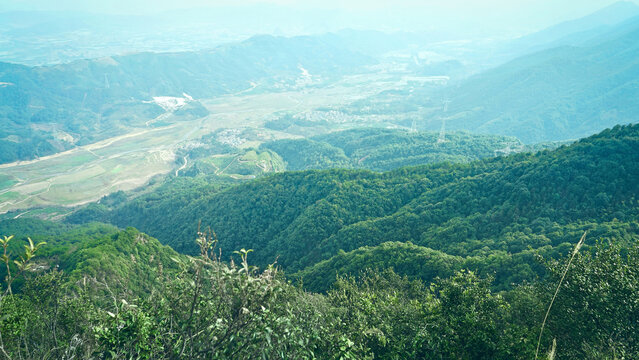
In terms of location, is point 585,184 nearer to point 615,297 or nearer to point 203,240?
point 615,297

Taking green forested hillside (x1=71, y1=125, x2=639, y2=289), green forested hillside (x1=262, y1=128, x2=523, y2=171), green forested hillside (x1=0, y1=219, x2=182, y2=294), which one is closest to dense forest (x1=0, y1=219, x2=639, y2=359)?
A: green forested hillside (x1=71, y1=125, x2=639, y2=289)

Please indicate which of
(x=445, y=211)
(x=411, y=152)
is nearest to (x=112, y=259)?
(x=445, y=211)

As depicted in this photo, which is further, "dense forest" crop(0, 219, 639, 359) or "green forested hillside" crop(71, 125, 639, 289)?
"green forested hillside" crop(71, 125, 639, 289)

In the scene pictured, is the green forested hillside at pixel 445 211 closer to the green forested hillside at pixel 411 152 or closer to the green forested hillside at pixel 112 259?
the green forested hillside at pixel 112 259

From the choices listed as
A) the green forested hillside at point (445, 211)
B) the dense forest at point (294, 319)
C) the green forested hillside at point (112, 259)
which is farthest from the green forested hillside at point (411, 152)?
the dense forest at point (294, 319)

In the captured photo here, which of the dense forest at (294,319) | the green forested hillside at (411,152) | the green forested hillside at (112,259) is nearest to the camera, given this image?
the dense forest at (294,319)

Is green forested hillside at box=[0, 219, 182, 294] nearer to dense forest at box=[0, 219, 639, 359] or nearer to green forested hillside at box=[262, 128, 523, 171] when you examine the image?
dense forest at box=[0, 219, 639, 359]

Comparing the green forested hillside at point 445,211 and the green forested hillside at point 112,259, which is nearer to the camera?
the green forested hillside at point 445,211

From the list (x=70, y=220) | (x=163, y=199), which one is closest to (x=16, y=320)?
(x=163, y=199)

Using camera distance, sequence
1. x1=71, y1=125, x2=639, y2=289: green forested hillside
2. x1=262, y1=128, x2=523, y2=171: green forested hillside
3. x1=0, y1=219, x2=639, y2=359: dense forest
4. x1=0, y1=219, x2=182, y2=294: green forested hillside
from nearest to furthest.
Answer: x1=0, y1=219, x2=639, y2=359: dense forest < x1=71, y1=125, x2=639, y2=289: green forested hillside < x1=0, y1=219, x2=182, y2=294: green forested hillside < x1=262, y1=128, x2=523, y2=171: green forested hillside
